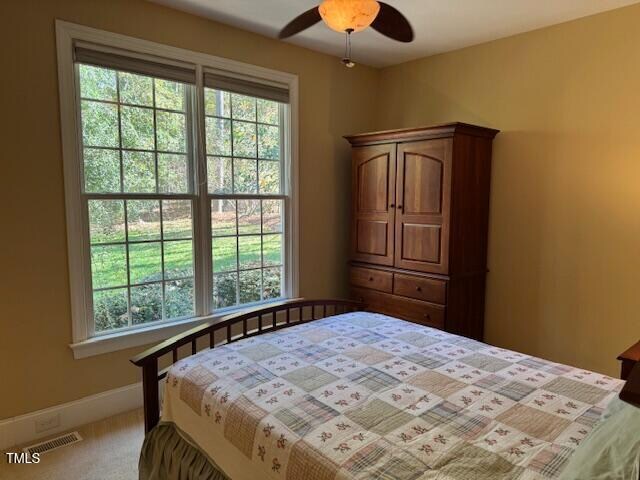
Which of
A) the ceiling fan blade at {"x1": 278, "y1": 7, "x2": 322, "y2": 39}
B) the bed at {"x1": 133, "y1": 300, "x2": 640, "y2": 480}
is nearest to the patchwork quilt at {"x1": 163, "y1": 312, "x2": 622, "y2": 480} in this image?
the bed at {"x1": 133, "y1": 300, "x2": 640, "y2": 480}

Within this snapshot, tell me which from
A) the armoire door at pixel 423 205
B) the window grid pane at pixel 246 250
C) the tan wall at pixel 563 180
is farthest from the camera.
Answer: the window grid pane at pixel 246 250

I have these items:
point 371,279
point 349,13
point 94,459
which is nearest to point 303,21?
point 349,13

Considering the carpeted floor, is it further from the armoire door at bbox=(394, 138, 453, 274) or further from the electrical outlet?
the armoire door at bbox=(394, 138, 453, 274)

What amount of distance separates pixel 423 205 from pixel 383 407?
196 centimetres

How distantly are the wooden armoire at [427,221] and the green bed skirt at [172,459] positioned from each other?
1.98m

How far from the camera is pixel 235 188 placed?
321 cm

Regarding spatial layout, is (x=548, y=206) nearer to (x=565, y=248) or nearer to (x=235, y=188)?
(x=565, y=248)

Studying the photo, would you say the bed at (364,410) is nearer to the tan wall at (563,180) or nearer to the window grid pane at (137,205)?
the window grid pane at (137,205)

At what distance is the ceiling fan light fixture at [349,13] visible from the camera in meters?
1.69

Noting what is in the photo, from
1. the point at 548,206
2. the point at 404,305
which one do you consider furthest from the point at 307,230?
the point at 548,206

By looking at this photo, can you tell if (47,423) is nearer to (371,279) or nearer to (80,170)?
(80,170)

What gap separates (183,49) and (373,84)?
6.01 feet

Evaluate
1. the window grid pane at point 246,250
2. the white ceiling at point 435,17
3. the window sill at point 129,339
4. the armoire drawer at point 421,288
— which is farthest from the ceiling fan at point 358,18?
the window sill at point 129,339

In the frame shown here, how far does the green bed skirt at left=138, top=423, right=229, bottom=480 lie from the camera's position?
159 centimetres
